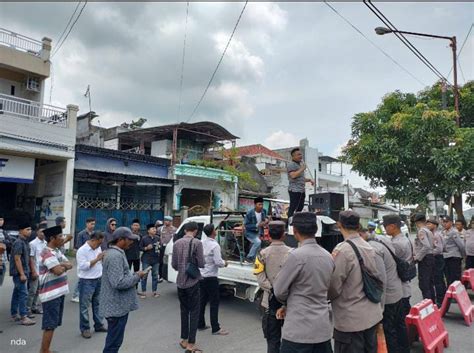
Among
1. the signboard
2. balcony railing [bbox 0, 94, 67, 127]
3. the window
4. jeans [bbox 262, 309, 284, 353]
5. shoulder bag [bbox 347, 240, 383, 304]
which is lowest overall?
jeans [bbox 262, 309, 284, 353]

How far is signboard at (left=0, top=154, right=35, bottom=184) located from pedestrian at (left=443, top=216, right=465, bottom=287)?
1402 cm

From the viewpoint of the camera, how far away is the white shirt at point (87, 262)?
582 cm

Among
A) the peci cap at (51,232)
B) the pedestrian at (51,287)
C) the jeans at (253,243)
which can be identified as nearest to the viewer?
the pedestrian at (51,287)

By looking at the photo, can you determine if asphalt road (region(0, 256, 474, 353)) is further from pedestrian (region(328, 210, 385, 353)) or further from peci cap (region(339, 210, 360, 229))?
peci cap (region(339, 210, 360, 229))

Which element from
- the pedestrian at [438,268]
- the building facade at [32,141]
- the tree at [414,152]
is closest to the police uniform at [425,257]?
the pedestrian at [438,268]

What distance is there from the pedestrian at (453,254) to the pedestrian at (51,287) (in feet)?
24.1

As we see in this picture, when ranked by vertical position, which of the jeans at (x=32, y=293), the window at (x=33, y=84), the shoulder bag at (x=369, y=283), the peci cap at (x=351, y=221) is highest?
the window at (x=33, y=84)

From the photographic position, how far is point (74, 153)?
50.9 feet

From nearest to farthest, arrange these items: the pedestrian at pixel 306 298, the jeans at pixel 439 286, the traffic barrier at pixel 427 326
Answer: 1. the pedestrian at pixel 306 298
2. the traffic barrier at pixel 427 326
3. the jeans at pixel 439 286

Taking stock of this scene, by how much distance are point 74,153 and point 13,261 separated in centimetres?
1014

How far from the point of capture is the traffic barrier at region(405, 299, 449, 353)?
4723mm

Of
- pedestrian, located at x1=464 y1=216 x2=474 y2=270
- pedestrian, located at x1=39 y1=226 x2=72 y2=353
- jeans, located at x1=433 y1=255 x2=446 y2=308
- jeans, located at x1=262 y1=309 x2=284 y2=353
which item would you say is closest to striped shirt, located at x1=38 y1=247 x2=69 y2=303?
pedestrian, located at x1=39 y1=226 x2=72 y2=353

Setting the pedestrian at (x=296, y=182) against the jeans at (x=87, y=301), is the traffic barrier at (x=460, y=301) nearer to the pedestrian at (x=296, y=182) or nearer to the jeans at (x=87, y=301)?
the pedestrian at (x=296, y=182)

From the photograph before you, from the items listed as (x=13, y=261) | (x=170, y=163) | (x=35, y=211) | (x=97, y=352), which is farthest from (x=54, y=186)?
(x=97, y=352)
